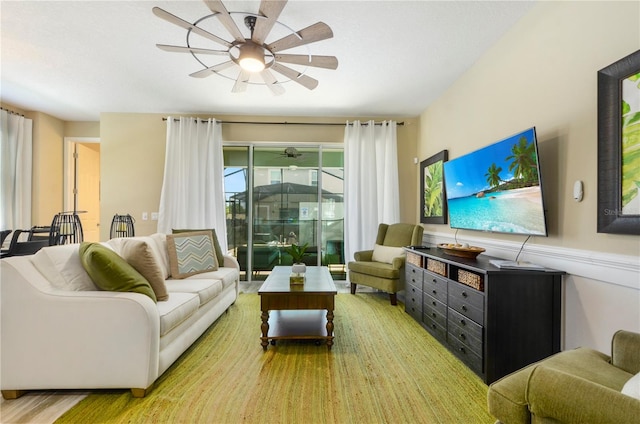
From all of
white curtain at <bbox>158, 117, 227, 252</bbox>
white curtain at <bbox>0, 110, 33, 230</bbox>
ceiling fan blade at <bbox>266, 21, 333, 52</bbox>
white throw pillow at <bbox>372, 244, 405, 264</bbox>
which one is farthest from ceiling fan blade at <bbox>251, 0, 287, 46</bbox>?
white curtain at <bbox>0, 110, 33, 230</bbox>

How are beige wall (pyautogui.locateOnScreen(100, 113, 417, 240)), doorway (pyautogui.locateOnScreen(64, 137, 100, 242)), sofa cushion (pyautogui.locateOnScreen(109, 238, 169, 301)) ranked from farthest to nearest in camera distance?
doorway (pyautogui.locateOnScreen(64, 137, 100, 242))
beige wall (pyautogui.locateOnScreen(100, 113, 417, 240))
sofa cushion (pyautogui.locateOnScreen(109, 238, 169, 301))

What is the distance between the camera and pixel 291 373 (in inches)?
81.0

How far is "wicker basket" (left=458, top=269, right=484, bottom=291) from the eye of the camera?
6.55ft

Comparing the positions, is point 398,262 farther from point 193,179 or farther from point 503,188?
point 193,179

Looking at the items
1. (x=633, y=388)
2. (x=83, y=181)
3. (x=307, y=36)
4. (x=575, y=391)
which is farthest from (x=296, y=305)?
(x=83, y=181)

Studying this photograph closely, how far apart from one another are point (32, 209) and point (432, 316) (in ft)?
19.6

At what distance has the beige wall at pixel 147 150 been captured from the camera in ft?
15.0

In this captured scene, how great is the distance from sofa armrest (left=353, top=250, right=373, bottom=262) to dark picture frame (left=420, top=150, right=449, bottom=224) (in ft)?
3.04

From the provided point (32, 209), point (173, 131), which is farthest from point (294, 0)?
point (32, 209)

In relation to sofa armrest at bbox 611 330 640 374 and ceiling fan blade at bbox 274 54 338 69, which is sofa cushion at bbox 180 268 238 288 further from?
sofa armrest at bbox 611 330 640 374

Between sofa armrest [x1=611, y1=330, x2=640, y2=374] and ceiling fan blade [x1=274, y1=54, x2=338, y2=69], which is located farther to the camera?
ceiling fan blade [x1=274, y1=54, x2=338, y2=69]

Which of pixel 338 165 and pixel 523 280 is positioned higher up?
pixel 338 165

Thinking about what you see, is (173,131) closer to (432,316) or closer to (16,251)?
(16,251)

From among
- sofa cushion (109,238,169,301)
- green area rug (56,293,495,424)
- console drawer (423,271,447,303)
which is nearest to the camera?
green area rug (56,293,495,424)
